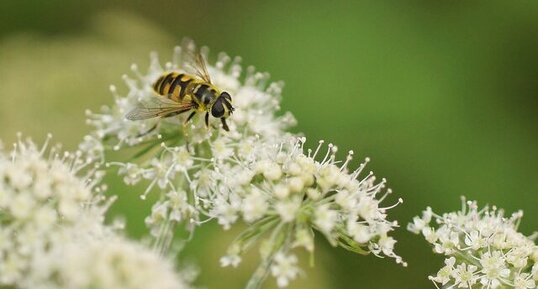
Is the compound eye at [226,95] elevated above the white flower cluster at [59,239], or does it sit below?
above

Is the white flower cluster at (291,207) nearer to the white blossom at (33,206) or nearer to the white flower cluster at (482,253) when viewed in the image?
the white flower cluster at (482,253)

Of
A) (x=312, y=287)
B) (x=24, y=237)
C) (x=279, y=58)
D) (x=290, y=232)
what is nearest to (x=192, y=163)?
(x=290, y=232)

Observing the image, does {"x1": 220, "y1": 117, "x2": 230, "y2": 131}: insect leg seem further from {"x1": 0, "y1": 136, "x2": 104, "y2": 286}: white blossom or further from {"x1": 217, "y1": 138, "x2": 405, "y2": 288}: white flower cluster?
{"x1": 0, "y1": 136, "x2": 104, "y2": 286}: white blossom

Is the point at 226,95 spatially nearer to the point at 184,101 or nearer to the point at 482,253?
the point at 184,101

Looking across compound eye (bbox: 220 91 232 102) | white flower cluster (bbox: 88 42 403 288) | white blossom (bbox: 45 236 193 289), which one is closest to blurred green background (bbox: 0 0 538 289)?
white flower cluster (bbox: 88 42 403 288)

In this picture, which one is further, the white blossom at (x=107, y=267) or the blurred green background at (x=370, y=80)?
the blurred green background at (x=370, y=80)

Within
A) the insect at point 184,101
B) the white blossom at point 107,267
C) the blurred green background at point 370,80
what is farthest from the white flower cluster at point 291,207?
the blurred green background at point 370,80

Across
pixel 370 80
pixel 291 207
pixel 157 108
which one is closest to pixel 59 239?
pixel 291 207
